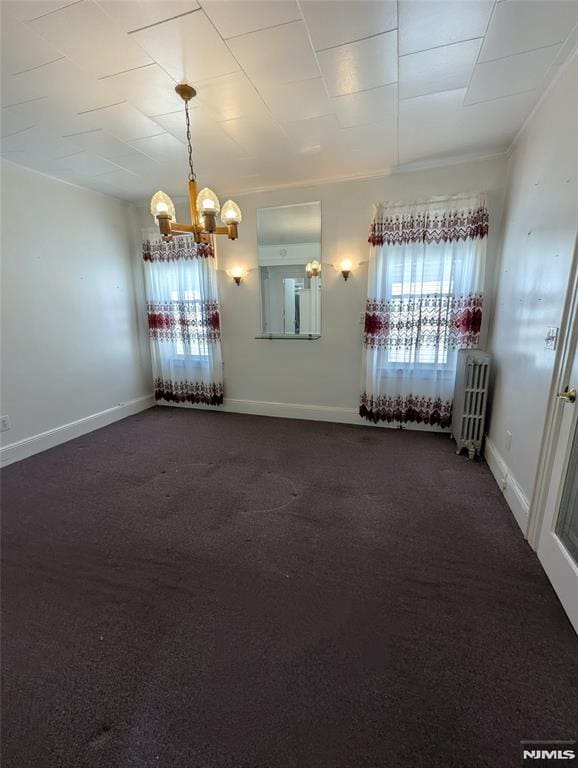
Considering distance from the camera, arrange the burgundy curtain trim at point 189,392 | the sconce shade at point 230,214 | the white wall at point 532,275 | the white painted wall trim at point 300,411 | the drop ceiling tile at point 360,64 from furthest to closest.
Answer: the burgundy curtain trim at point 189,392 < the white painted wall trim at point 300,411 < the sconce shade at point 230,214 < the white wall at point 532,275 < the drop ceiling tile at point 360,64

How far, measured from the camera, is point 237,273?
377 centimetres

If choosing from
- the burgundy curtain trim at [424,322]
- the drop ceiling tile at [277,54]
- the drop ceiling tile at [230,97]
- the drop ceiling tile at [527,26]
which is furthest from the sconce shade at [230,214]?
the burgundy curtain trim at [424,322]

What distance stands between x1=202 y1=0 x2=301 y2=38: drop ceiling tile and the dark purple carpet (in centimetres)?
260

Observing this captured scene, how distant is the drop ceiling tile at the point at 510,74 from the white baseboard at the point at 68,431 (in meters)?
4.33

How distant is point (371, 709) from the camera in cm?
108

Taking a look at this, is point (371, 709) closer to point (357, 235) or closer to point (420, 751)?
point (420, 751)

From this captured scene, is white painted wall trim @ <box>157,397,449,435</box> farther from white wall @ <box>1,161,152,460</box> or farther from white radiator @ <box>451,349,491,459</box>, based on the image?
white wall @ <box>1,161,152,460</box>

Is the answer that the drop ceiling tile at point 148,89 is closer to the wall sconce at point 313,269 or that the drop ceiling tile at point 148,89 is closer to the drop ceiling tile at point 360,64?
the drop ceiling tile at point 360,64

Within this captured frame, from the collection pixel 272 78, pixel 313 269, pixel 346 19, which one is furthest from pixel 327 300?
pixel 346 19

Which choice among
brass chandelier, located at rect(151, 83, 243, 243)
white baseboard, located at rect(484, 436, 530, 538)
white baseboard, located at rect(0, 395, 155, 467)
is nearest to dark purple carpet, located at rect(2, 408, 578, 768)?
white baseboard, located at rect(484, 436, 530, 538)

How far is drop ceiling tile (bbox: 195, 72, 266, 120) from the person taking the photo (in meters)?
1.82

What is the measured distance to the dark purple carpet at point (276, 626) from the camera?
101 cm

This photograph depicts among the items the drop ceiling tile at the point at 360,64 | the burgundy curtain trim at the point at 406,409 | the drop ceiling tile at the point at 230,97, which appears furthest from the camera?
the burgundy curtain trim at the point at 406,409

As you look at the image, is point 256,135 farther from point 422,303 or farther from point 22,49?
point 422,303
